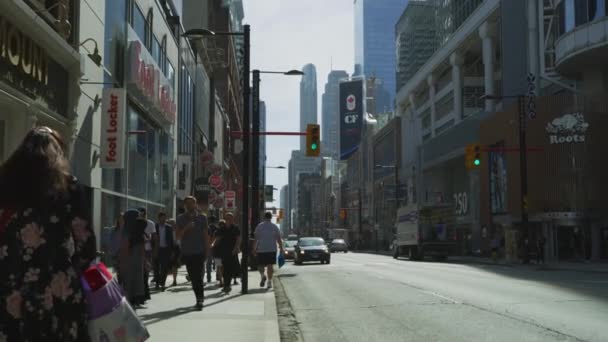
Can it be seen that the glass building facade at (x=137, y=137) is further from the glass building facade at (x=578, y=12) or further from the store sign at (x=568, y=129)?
the glass building facade at (x=578, y=12)

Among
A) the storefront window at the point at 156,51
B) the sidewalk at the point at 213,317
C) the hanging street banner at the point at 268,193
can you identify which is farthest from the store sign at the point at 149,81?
the hanging street banner at the point at 268,193

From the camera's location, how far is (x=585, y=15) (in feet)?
134

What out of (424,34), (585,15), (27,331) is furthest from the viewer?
(424,34)

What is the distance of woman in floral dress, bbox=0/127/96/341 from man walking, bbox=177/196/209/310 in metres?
7.45

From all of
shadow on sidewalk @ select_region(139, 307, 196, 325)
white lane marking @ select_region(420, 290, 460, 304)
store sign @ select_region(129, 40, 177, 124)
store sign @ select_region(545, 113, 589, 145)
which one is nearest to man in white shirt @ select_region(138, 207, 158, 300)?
shadow on sidewalk @ select_region(139, 307, 196, 325)

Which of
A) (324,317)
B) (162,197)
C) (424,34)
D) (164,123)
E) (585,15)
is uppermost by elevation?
(424,34)

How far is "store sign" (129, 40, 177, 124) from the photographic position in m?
21.5

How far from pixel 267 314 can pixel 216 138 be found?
44498 mm

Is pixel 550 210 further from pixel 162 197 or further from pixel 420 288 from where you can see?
pixel 420 288

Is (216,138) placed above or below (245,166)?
above

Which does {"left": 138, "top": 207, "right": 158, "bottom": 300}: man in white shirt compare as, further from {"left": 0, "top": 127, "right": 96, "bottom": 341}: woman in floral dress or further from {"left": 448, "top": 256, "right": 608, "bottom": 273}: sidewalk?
{"left": 448, "top": 256, "right": 608, "bottom": 273}: sidewalk

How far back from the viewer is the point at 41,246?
350cm

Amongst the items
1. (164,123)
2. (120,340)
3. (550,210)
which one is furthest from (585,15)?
(120,340)

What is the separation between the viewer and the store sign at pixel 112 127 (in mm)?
17797
